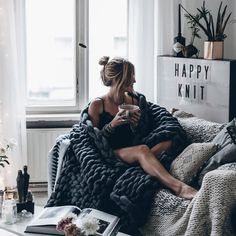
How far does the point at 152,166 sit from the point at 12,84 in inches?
65.8

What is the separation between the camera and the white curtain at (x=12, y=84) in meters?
4.38

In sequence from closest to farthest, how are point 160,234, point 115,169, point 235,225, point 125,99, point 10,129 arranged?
point 235,225, point 160,234, point 115,169, point 125,99, point 10,129

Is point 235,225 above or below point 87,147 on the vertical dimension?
below

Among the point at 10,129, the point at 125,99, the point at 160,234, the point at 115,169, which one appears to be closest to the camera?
the point at 160,234

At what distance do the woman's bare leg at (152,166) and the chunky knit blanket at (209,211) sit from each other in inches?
5.3

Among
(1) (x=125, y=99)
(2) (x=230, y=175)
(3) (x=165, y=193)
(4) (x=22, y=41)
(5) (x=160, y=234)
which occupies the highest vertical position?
(4) (x=22, y=41)

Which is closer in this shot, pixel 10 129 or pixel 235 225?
pixel 235 225

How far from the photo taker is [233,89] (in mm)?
4004

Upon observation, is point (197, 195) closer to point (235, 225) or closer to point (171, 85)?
point (235, 225)

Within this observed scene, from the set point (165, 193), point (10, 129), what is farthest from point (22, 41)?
point (165, 193)

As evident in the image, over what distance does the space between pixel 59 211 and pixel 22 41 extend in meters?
2.16

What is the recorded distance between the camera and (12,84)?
14.6ft

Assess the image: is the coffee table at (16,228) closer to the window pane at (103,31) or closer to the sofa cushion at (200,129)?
the sofa cushion at (200,129)

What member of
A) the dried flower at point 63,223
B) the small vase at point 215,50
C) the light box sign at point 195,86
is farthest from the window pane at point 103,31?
the dried flower at point 63,223
